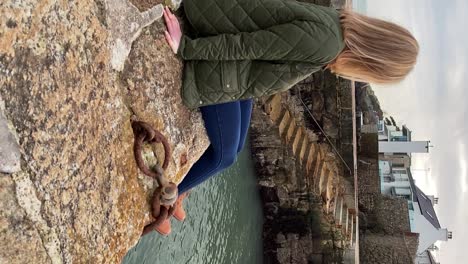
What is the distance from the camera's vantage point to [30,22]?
63.6 inches

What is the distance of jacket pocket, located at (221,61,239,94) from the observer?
2.88 metres

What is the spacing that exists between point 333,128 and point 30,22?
38.7 feet

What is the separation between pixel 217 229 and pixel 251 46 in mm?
7983

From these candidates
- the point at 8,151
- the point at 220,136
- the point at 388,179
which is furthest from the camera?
the point at 388,179

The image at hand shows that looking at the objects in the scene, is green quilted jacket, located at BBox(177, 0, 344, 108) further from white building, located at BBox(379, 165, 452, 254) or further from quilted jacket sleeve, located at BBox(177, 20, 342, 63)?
white building, located at BBox(379, 165, 452, 254)

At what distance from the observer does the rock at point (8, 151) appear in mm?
1489

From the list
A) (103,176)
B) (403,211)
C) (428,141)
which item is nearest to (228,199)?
(403,211)

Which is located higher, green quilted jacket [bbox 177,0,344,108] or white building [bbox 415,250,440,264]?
green quilted jacket [bbox 177,0,344,108]

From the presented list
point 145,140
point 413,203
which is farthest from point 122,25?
point 413,203

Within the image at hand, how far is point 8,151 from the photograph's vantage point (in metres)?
1.51

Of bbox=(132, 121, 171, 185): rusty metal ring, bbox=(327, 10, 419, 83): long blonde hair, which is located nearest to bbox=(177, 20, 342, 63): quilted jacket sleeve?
bbox=(327, 10, 419, 83): long blonde hair

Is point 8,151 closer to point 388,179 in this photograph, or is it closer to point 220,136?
point 220,136

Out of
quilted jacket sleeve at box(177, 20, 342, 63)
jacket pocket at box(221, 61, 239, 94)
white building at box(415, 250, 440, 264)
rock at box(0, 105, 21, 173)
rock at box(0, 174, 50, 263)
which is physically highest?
quilted jacket sleeve at box(177, 20, 342, 63)

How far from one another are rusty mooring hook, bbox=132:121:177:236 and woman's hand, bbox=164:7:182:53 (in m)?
0.56
